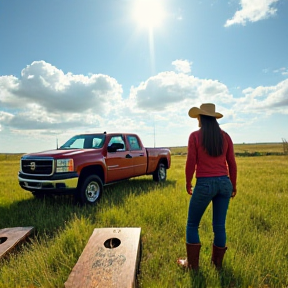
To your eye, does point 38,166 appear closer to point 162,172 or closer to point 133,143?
point 133,143

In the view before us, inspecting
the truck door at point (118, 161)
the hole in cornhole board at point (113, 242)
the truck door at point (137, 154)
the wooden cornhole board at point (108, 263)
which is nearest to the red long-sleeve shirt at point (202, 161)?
the wooden cornhole board at point (108, 263)

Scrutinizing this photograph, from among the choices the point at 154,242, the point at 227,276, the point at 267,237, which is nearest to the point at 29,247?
the point at 154,242

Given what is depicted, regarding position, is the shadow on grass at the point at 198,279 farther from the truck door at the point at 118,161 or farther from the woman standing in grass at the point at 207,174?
the truck door at the point at 118,161

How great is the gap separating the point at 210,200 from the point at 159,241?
56.2 inches

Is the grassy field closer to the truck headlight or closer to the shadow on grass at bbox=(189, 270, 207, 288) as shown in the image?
the shadow on grass at bbox=(189, 270, 207, 288)

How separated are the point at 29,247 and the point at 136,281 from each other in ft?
6.81

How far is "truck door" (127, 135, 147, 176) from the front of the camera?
8.05 m

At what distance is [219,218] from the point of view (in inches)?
120

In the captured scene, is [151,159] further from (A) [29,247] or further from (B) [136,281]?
(B) [136,281]

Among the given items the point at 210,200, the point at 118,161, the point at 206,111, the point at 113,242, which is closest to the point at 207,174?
the point at 210,200

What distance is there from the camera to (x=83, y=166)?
19.8 feet

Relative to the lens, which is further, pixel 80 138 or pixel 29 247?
pixel 80 138

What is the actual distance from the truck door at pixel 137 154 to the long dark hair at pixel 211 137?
5008mm

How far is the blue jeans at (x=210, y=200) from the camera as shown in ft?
9.67
